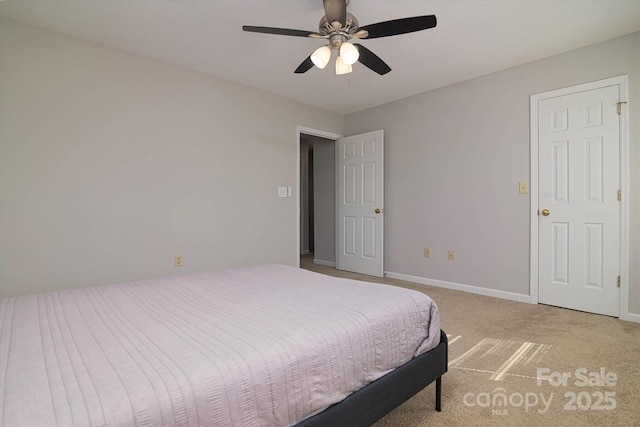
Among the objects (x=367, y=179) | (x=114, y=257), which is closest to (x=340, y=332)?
(x=114, y=257)

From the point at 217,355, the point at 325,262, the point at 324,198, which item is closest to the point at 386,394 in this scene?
the point at 217,355

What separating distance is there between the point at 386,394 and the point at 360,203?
3520 millimetres

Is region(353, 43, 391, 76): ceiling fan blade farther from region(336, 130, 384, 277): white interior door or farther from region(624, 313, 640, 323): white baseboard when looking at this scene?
region(624, 313, 640, 323): white baseboard

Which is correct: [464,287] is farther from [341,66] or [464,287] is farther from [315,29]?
[315,29]

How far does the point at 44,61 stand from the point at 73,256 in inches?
62.6

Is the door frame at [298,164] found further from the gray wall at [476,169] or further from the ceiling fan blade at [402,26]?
the ceiling fan blade at [402,26]

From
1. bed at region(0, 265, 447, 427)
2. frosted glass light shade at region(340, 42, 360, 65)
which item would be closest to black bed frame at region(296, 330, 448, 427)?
bed at region(0, 265, 447, 427)

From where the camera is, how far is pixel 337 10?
71.2 inches

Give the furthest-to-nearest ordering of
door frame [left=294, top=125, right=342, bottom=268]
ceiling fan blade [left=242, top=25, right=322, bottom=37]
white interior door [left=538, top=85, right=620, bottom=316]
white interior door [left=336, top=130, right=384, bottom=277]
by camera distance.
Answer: white interior door [left=336, top=130, right=384, bottom=277] → door frame [left=294, top=125, right=342, bottom=268] → white interior door [left=538, top=85, right=620, bottom=316] → ceiling fan blade [left=242, top=25, right=322, bottom=37]

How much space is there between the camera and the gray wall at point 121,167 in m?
2.38

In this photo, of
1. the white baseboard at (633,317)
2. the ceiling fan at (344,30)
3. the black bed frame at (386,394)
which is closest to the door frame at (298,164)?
the ceiling fan at (344,30)

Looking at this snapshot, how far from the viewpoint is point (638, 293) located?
258 cm

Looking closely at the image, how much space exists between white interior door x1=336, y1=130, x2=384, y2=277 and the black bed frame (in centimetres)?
289

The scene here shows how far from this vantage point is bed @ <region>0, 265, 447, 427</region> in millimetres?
724
